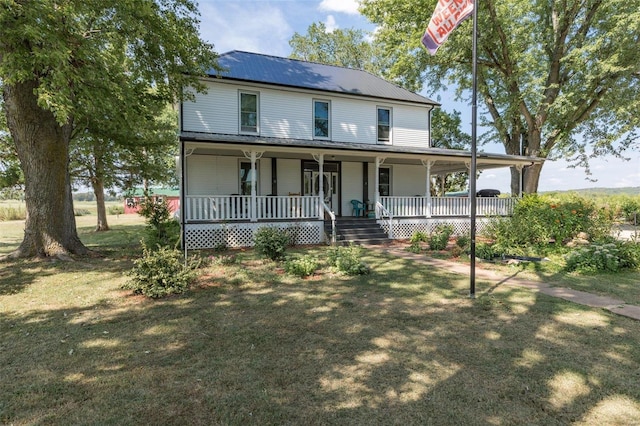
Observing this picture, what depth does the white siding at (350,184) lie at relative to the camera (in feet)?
50.9

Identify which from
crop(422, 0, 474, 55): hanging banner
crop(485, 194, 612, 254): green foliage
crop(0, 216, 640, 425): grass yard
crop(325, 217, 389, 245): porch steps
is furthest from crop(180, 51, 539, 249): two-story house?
crop(422, 0, 474, 55): hanging banner

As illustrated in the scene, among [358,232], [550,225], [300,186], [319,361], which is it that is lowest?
[319,361]

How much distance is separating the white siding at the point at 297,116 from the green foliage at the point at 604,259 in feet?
31.6

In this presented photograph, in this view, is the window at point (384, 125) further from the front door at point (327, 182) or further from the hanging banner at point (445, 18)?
the hanging banner at point (445, 18)

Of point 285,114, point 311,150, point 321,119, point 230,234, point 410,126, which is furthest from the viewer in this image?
point 410,126

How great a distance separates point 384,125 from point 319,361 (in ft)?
46.4

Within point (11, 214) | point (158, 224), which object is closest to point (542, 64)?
point (158, 224)

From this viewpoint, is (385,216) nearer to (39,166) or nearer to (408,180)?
(408,180)

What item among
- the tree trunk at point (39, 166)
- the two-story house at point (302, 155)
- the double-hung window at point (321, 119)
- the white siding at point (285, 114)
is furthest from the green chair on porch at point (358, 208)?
the tree trunk at point (39, 166)

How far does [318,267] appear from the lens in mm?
7980

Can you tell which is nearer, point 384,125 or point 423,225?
point 423,225

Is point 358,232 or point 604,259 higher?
point 358,232

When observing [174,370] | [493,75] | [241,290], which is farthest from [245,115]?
[493,75]

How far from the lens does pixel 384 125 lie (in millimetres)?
16016
